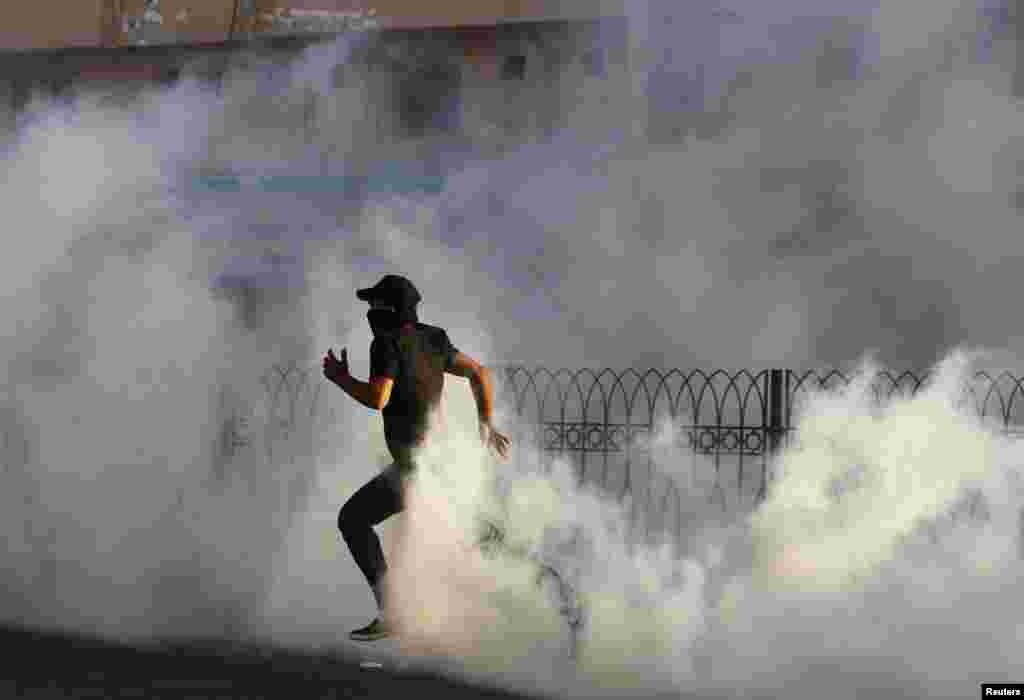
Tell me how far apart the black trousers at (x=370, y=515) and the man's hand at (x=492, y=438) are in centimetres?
48

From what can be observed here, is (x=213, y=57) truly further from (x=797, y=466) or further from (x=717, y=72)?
(x=797, y=466)

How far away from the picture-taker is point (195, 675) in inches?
363

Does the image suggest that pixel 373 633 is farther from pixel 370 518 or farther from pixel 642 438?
pixel 642 438

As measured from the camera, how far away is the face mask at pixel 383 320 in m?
9.75

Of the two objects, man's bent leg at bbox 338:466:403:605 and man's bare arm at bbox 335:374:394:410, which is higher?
man's bare arm at bbox 335:374:394:410

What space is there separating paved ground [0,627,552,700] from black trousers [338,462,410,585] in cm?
52

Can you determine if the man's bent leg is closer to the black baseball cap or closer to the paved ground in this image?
the paved ground

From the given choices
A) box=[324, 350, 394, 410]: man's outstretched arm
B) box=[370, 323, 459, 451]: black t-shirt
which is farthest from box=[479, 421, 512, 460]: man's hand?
box=[324, 350, 394, 410]: man's outstretched arm

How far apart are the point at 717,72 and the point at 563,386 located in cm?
308

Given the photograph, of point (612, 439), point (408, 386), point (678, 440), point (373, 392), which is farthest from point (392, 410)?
point (612, 439)

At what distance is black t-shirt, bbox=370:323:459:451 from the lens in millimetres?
9688

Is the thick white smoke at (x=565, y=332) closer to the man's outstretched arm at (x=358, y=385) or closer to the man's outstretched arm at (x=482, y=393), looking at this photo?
the man's outstretched arm at (x=482, y=393)

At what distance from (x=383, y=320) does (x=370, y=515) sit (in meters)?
0.96

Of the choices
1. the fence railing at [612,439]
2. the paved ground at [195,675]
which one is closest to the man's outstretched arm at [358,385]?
the paved ground at [195,675]
